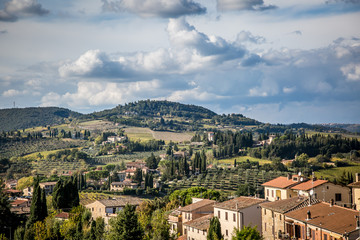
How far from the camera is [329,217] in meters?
31.2

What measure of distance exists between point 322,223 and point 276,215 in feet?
A: 24.7

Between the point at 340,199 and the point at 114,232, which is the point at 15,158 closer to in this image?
the point at 114,232

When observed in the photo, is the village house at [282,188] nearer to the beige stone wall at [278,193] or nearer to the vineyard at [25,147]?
the beige stone wall at [278,193]

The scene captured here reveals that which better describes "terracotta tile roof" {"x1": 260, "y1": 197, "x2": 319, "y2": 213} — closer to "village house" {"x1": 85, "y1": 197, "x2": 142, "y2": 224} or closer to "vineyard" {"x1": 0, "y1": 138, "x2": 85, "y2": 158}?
"village house" {"x1": 85, "y1": 197, "x2": 142, "y2": 224}

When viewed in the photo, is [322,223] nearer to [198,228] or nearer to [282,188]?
[198,228]

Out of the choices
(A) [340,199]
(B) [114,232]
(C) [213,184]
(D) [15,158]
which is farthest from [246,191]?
(D) [15,158]

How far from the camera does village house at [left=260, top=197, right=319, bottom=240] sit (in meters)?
36.6

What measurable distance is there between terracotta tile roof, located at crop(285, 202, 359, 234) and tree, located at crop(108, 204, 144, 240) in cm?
1484

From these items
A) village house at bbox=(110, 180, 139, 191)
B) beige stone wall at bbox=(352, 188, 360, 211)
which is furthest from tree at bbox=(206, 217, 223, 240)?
village house at bbox=(110, 180, 139, 191)

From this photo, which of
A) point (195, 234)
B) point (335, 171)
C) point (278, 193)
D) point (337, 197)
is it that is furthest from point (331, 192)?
point (335, 171)

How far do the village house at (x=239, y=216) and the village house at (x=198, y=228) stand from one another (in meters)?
2.01

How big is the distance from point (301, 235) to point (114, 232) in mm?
18283

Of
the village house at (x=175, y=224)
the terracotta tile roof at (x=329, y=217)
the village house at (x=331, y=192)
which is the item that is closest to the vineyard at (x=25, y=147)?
the village house at (x=175, y=224)

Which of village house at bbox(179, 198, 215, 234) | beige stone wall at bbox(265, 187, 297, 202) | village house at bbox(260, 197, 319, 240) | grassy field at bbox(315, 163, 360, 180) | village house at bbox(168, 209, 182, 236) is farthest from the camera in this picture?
grassy field at bbox(315, 163, 360, 180)
